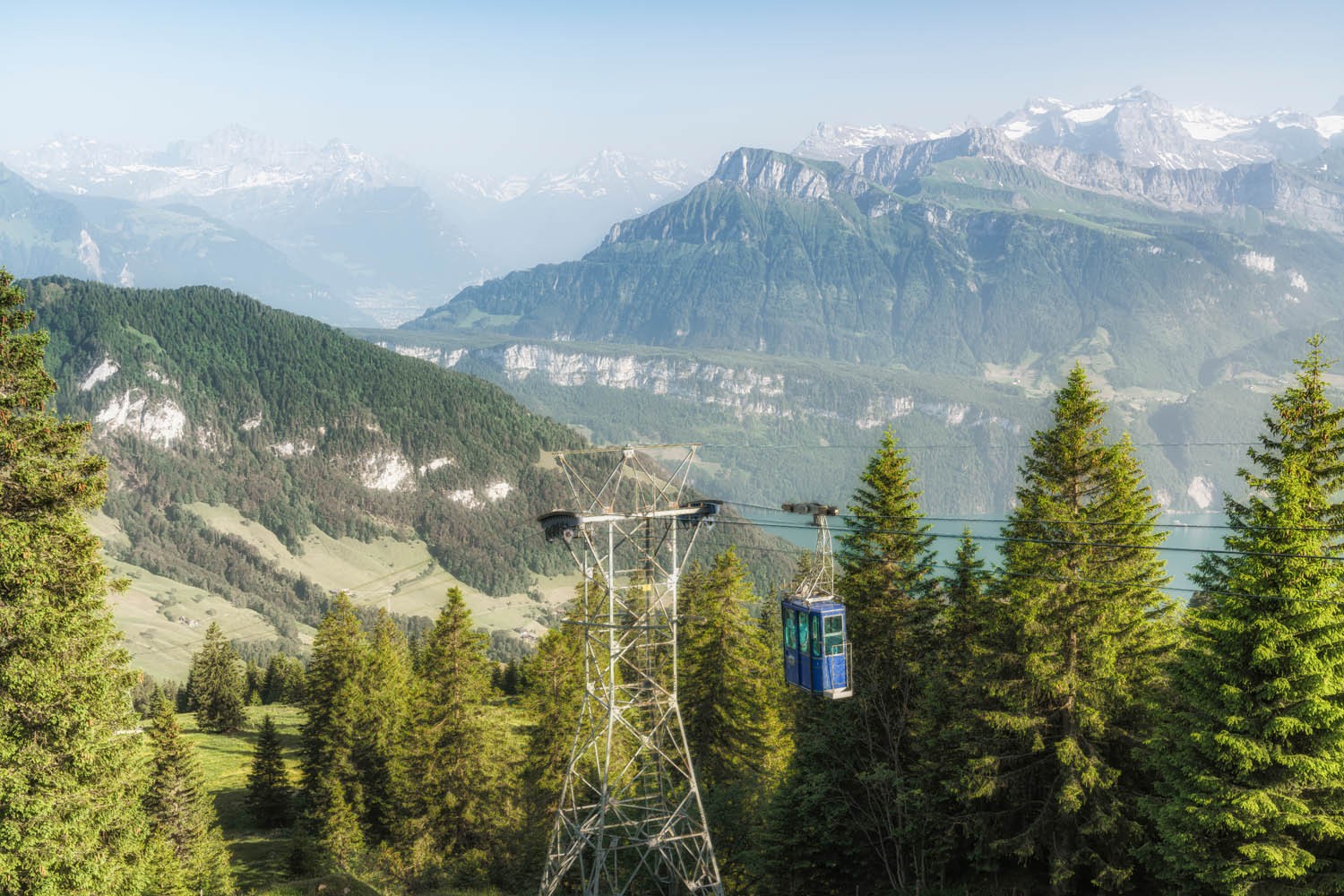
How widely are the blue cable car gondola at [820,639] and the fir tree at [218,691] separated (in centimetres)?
8664

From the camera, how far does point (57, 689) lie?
83.9ft

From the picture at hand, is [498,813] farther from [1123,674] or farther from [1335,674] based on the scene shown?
[1335,674]

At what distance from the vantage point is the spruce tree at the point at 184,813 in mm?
44188

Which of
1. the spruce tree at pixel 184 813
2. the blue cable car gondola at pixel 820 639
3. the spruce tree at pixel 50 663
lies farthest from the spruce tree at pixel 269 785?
the blue cable car gondola at pixel 820 639

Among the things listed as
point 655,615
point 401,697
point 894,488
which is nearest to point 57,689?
point 655,615

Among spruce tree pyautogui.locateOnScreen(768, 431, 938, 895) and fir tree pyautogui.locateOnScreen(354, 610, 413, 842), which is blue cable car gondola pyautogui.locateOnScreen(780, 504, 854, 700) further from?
fir tree pyautogui.locateOnScreen(354, 610, 413, 842)

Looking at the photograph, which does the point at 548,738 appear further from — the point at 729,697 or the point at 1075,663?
the point at 1075,663

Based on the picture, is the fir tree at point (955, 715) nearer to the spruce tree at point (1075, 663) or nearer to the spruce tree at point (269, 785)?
the spruce tree at point (1075, 663)

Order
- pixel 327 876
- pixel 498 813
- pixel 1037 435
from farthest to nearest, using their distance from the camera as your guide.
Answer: pixel 498 813, pixel 327 876, pixel 1037 435

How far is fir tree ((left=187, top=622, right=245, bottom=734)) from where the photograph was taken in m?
103

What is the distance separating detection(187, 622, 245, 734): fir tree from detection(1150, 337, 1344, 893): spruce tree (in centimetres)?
9746

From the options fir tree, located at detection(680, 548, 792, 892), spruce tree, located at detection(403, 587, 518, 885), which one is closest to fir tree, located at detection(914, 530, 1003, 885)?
fir tree, located at detection(680, 548, 792, 892)

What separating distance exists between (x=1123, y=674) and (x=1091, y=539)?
4497 mm

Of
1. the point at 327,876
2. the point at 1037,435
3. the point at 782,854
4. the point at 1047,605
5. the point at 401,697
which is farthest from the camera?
the point at 401,697
